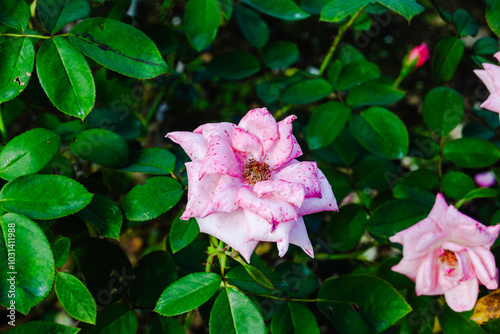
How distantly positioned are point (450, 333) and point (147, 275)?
0.81 meters

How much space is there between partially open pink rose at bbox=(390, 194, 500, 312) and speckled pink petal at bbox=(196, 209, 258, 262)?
0.38m

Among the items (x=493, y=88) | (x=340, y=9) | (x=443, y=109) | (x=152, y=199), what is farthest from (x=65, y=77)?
(x=443, y=109)

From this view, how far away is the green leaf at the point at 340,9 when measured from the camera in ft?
3.35

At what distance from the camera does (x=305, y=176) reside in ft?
2.56

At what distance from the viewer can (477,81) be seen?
2.07 metres

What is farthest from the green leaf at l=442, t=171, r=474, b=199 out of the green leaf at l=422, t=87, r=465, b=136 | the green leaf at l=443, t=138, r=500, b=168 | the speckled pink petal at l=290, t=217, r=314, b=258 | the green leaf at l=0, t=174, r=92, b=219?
the green leaf at l=0, t=174, r=92, b=219

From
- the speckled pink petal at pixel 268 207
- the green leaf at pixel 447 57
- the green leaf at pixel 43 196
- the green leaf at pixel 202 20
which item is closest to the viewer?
the speckled pink petal at pixel 268 207

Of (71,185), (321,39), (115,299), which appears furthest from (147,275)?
(321,39)

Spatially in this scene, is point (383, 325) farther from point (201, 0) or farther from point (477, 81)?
point (477, 81)

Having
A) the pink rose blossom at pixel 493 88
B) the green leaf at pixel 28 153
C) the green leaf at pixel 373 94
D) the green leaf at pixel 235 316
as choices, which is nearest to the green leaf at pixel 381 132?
the green leaf at pixel 373 94

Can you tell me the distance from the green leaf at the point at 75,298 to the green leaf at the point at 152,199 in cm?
19

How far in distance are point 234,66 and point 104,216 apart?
2.39ft

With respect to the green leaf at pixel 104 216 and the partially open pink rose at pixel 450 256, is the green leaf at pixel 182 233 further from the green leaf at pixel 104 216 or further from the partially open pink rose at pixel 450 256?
the partially open pink rose at pixel 450 256

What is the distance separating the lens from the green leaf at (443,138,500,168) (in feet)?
3.95
